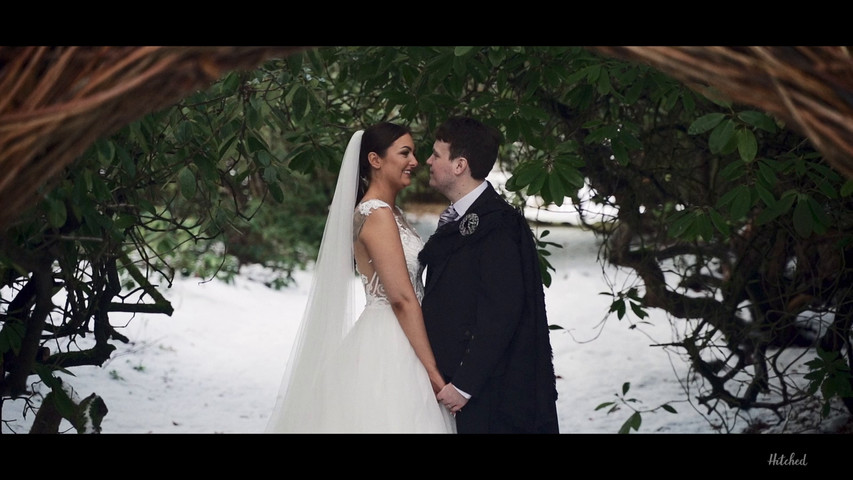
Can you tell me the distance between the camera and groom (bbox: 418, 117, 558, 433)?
113 inches

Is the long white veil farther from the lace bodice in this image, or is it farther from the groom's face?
the groom's face

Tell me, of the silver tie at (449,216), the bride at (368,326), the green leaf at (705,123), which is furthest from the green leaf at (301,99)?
the green leaf at (705,123)

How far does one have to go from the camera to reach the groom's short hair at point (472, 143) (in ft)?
9.95

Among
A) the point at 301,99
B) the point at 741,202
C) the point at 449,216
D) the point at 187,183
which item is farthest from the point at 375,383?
the point at 741,202

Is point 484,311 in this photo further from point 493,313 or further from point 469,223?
point 469,223

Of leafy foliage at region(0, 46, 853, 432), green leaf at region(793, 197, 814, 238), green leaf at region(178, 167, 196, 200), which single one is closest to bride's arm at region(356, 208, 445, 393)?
leafy foliage at region(0, 46, 853, 432)

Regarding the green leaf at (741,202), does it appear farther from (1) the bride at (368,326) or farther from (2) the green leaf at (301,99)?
(2) the green leaf at (301,99)

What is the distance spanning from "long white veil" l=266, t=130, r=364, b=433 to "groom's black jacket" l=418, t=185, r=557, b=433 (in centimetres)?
34

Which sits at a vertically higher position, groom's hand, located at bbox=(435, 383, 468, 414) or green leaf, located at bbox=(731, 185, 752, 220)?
green leaf, located at bbox=(731, 185, 752, 220)

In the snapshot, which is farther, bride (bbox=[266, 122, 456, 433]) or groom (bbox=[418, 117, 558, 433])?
bride (bbox=[266, 122, 456, 433])
